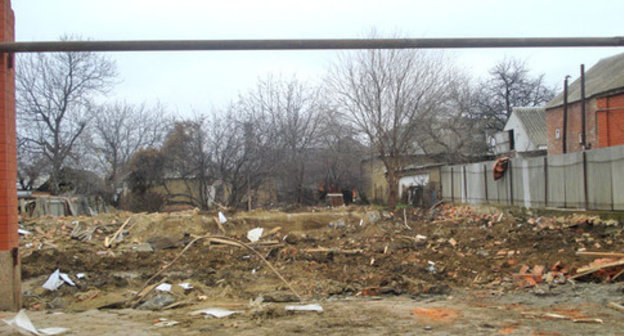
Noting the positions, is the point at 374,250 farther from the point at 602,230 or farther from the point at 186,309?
the point at 186,309

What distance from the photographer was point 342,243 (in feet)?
57.6

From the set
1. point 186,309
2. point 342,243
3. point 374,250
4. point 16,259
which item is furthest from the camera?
point 342,243

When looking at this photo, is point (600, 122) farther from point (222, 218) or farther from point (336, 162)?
point (222, 218)

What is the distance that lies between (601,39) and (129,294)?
9.32 m

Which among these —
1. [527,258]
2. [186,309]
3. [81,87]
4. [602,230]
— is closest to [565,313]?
[527,258]

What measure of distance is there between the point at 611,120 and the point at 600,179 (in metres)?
11.8

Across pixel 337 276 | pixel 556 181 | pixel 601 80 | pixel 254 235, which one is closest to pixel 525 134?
pixel 601 80

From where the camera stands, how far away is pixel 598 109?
2525 centimetres

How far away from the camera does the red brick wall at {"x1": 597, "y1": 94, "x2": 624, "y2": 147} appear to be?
2445cm

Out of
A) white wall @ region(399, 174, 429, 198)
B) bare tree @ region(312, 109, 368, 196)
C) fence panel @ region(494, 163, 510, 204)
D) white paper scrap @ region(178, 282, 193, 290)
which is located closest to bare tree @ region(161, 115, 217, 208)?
bare tree @ region(312, 109, 368, 196)

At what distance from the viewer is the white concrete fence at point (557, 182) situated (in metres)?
14.8

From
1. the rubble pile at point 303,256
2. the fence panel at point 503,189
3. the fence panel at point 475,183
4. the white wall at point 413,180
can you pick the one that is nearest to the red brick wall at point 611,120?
the fence panel at point 475,183

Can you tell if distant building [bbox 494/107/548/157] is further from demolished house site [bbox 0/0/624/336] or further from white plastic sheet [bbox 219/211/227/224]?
white plastic sheet [bbox 219/211/227/224]

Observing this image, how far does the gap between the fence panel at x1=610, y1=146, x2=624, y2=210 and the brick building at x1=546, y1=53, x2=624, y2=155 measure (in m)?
11.5
